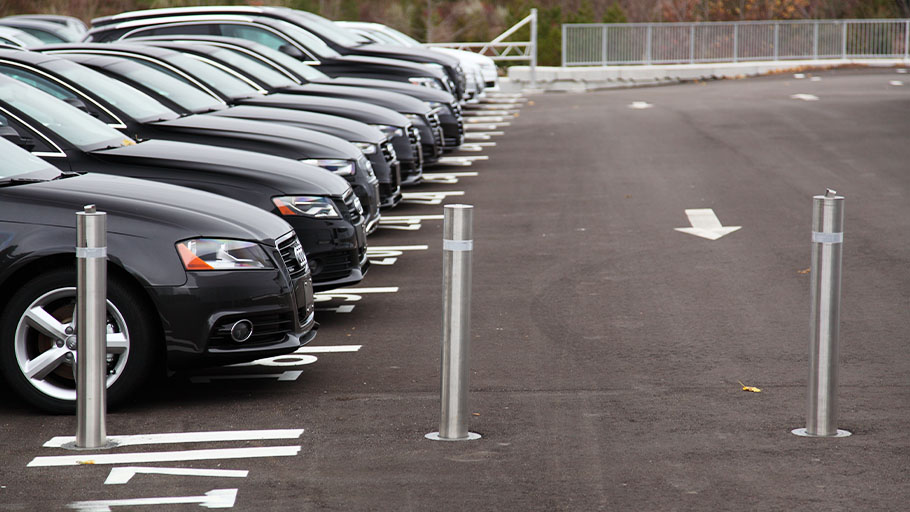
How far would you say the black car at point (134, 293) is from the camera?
5602 mm

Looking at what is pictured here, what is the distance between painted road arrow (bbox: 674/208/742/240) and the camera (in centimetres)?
1085

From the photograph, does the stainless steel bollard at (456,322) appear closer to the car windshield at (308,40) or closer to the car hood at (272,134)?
the car hood at (272,134)

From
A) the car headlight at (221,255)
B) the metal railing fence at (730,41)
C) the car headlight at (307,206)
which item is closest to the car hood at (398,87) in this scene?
the car headlight at (307,206)

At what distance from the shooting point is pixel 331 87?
13695mm

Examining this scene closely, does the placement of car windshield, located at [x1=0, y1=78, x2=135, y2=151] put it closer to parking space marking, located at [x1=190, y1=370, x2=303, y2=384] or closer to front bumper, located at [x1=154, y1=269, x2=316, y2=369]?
parking space marking, located at [x1=190, y1=370, x2=303, y2=384]

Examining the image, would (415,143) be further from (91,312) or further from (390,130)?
(91,312)

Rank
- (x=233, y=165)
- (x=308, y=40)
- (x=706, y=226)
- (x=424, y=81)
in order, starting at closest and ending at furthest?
1. (x=233, y=165)
2. (x=706, y=226)
3. (x=308, y=40)
4. (x=424, y=81)

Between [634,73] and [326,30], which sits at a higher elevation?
[326,30]

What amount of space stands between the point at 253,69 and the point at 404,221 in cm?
273

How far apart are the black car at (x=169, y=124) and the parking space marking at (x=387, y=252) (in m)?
0.50

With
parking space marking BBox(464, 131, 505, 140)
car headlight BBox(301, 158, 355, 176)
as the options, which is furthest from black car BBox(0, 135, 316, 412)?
parking space marking BBox(464, 131, 505, 140)

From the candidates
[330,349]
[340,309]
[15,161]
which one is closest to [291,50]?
[340,309]

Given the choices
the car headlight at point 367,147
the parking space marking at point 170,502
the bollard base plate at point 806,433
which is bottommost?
the bollard base plate at point 806,433

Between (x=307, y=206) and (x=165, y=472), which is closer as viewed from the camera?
(x=165, y=472)
